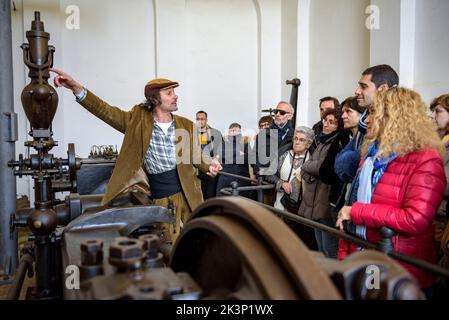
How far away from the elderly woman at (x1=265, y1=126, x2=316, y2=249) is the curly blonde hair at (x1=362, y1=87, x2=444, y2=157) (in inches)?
64.1

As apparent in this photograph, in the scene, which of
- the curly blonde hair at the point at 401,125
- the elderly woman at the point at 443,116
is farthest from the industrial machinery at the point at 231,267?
the elderly woman at the point at 443,116

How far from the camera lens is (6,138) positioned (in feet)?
12.4

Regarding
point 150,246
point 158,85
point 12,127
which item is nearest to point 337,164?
point 158,85

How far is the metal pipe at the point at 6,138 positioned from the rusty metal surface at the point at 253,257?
3367 mm

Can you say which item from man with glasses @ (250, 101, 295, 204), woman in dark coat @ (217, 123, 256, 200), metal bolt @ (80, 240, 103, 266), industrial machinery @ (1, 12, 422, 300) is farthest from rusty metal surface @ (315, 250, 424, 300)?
woman in dark coat @ (217, 123, 256, 200)

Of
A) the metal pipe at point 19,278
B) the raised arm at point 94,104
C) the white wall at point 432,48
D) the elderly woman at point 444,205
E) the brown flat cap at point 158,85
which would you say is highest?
the white wall at point 432,48

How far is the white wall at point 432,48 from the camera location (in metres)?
3.93

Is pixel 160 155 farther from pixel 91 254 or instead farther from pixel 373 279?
pixel 373 279

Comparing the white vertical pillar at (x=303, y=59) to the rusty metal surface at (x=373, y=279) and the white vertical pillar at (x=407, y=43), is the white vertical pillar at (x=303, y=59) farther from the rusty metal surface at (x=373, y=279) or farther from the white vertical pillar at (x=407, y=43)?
the rusty metal surface at (x=373, y=279)

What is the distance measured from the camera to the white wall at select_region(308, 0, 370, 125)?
5426 millimetres

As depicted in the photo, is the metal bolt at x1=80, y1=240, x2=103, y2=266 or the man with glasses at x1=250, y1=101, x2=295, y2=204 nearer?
the metal bolt at x1=80, y1=240, x2=103, y2=266

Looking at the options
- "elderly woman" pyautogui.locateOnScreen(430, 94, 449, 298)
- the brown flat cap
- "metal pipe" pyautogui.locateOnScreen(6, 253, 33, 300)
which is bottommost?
"metal pipe" pyautogui.locateOnScreen(6, 253, 33, 300)

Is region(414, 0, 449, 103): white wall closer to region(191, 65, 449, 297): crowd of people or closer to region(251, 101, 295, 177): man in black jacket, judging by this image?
region(251, 101, 295, 177): man in black jacket
